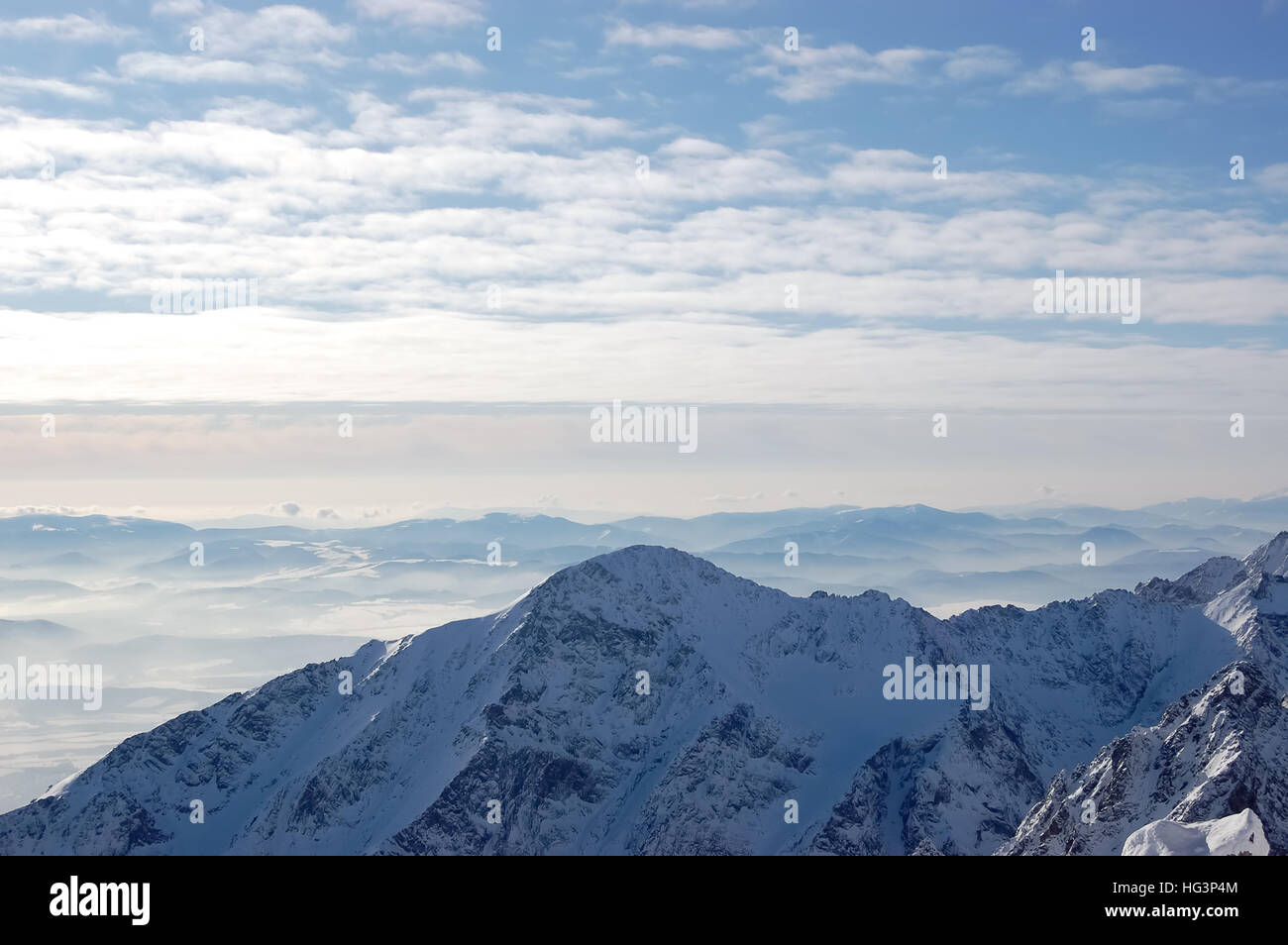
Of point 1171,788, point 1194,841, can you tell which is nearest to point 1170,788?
point 1171,788

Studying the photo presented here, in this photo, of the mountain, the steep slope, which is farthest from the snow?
the mountain

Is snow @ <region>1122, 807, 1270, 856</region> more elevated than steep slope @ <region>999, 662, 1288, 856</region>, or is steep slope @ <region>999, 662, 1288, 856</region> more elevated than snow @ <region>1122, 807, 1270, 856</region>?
snow @ <region>1122, 807, 1270, 856</region>

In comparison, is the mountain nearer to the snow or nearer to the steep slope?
the steep slope

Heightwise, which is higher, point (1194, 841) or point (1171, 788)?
point (1194, 841)

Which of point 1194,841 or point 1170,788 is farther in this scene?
point 1170,788

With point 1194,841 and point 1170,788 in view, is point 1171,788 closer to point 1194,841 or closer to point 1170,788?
point 1170,788

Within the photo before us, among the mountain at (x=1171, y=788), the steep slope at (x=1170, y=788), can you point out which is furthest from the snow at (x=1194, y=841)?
the mountain at (x=1171, y=788)

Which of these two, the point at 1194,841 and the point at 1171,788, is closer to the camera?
the point at 1194,841

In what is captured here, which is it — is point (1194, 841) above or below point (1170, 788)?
above

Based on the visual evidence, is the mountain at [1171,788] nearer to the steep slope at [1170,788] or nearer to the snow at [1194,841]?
the steep slope at [1170,788]
